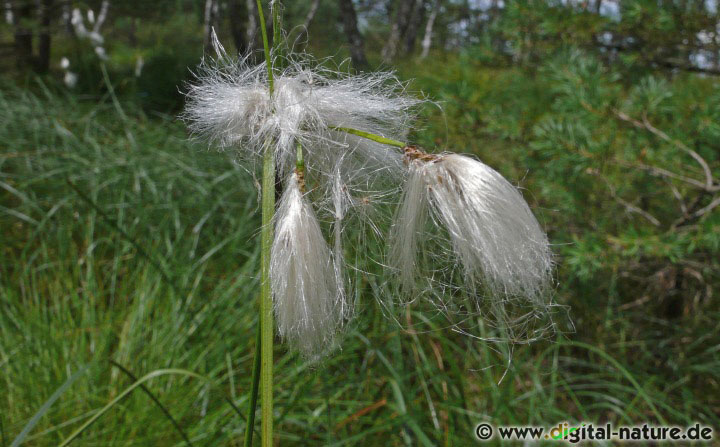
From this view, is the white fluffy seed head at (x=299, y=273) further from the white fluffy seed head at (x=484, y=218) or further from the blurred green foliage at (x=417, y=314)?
the blurred green foliage at (x=417, y=314)

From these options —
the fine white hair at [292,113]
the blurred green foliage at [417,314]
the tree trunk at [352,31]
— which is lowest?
the blurred green foliage at [417,314]

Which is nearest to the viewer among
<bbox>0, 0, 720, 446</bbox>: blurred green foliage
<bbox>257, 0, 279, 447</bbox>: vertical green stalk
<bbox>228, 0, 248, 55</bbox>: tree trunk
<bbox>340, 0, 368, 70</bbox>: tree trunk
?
<bbox>257, 0, 279, 447</bbox>: vertical green stalk

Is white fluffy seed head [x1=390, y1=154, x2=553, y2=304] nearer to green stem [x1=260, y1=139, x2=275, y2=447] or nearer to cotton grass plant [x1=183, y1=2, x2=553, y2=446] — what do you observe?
cotton grass plant [x1=183, y1=2, x2=553, y2=446]

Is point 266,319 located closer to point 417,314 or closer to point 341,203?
point 341,203

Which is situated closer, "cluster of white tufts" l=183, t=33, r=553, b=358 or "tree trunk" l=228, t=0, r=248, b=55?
"cluster of white tufts" l=183, t=33, r=553, b=358

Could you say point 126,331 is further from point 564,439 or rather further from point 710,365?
point 710,365

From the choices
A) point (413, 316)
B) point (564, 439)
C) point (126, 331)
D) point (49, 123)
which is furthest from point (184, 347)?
point (49, 123)

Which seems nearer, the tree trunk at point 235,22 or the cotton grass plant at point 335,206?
the cotton grass plant at point 335,206

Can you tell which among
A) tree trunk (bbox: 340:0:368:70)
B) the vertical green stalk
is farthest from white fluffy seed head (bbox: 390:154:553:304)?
tree trunk (bbox: 340:0:368:70)

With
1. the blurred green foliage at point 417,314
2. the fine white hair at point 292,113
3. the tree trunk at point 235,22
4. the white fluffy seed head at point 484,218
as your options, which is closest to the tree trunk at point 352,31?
the blurred green foliage at point 417,314
